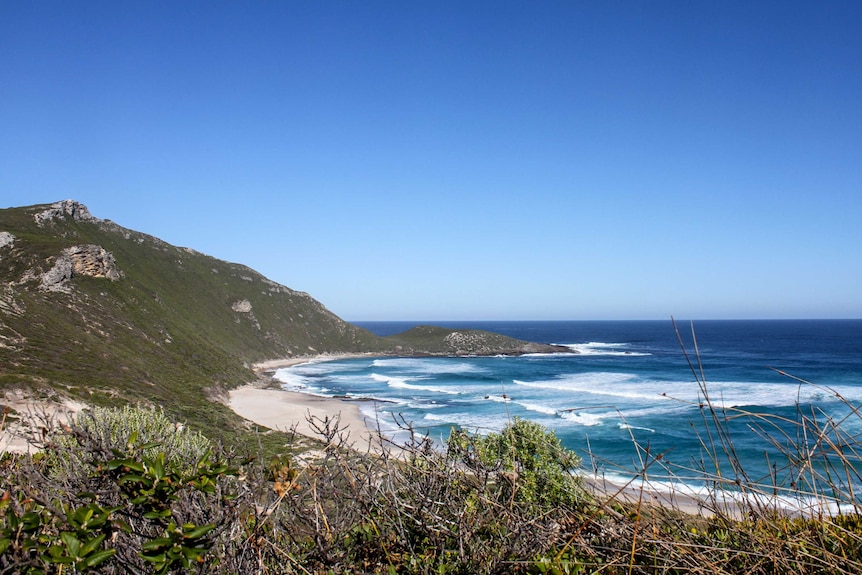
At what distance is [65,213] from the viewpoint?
70.9m

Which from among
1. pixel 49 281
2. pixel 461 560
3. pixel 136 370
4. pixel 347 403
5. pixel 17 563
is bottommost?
pixel 347 403

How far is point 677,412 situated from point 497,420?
14.0 meters

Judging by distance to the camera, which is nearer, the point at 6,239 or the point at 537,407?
the point at 537,407

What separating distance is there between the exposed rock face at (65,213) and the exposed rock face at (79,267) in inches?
693

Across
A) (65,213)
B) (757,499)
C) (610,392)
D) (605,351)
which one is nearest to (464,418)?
(610,392)

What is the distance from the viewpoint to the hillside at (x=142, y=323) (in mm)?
29047

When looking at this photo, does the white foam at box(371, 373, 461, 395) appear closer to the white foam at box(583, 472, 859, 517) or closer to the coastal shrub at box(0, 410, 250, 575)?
the white foam at box(583, 472, 859, 517)

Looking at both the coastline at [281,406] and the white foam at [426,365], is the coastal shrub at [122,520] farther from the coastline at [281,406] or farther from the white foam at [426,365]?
the white foam at [426,365]

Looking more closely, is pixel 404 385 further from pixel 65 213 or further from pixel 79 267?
pixel 65 213

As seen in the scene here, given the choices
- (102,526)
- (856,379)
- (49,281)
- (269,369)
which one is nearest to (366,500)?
(102,526)

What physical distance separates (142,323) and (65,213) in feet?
112

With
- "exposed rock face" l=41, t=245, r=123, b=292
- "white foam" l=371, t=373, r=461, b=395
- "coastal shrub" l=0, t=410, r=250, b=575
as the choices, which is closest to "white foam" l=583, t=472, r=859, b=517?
"coastal shrub" l=0, t=410, r=250, b=575

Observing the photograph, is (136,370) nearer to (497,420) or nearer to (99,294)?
(99,294)

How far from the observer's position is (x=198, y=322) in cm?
7044
